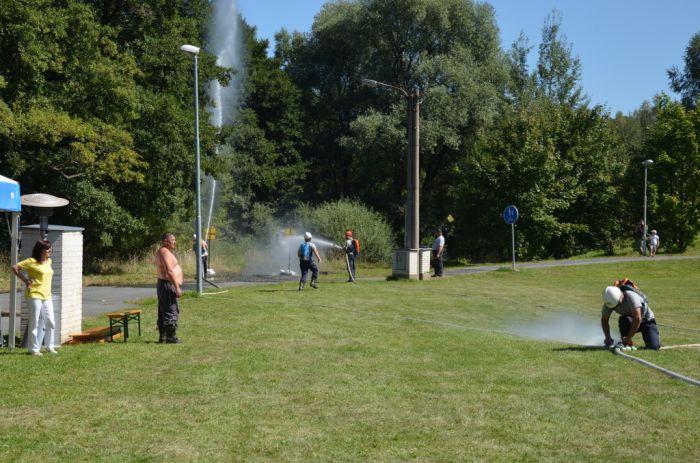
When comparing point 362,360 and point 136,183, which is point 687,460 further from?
point 136,183

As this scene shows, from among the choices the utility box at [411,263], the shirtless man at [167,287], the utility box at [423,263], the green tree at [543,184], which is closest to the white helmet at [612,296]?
the shirtless man at [167,287]

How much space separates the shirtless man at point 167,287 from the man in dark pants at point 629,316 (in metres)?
6.90

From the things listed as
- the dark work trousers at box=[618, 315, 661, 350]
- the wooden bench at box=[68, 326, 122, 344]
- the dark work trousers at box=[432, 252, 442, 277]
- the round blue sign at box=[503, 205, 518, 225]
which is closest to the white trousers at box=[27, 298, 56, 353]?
the wooden bench at box=[68, 326, 122, 344]

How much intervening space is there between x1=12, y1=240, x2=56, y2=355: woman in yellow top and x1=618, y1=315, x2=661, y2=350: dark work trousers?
29.6 feet

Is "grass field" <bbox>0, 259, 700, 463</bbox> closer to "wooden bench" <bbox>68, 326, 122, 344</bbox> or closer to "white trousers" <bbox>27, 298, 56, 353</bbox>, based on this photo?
"white trousers" <bbox>27, 298, 56, 353</bbox>

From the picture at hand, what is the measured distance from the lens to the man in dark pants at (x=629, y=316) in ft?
42.6

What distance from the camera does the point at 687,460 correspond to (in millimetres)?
6867

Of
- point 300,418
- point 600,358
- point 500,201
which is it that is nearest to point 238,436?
point 300,418

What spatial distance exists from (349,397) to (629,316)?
5883 mm

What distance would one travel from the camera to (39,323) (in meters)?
12.8

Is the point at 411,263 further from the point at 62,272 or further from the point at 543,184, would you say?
the point at 543,184

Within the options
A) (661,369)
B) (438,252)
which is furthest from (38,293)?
(438,252)

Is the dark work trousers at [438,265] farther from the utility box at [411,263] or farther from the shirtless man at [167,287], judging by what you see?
the shirtless man at [167,287]

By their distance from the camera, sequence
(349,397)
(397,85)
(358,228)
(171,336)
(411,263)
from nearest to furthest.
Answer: (349,397) → (171,336) → (411,263) → (358,228) → (397,85)
